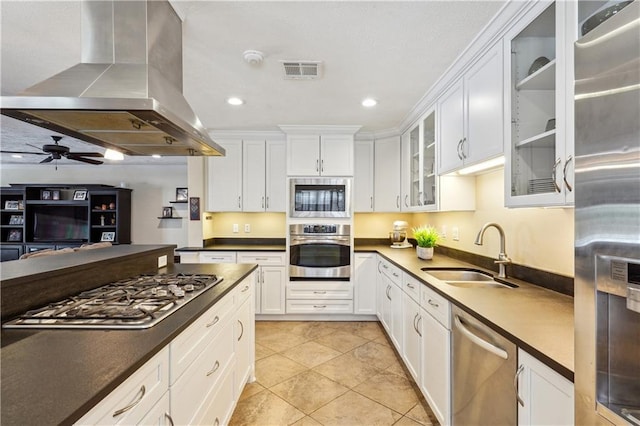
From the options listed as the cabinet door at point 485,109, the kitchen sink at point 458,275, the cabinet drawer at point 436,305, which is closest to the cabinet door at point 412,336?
the cabinet drawer at point 436,305

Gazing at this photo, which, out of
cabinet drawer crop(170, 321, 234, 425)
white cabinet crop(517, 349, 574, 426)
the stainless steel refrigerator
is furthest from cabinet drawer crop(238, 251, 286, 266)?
the stainless steel refrigerator

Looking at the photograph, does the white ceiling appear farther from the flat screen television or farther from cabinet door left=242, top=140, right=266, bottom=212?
the flat screen television

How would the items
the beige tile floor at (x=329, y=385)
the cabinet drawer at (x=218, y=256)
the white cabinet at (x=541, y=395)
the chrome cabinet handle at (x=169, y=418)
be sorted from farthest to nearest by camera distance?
the cabinet drawer at (x=218, y=256) < the beige tile floor at (x=329, y=385) < the chrome cabinet handle at (x=169, y=418) < the white cabinet at (x=541, y=395)

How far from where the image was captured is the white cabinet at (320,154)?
143 inches

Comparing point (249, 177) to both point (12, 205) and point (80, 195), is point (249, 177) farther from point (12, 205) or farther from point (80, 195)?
point (12, 205)

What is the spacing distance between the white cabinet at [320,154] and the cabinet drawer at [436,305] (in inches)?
78.7

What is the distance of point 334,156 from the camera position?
11.9 ft

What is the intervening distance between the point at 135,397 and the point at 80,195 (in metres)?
6.83

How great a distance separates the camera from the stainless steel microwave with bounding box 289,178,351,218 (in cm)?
363

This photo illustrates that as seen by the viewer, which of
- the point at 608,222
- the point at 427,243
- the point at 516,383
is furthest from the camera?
the point at 427,243

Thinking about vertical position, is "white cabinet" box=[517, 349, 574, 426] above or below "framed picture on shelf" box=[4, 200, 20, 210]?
below

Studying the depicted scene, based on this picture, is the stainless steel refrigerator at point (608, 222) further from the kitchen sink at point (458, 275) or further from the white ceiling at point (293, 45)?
the kitchen sink at point (458, 275)

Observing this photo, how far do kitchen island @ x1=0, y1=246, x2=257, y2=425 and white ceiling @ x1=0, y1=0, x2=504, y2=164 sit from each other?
1538 millimetres

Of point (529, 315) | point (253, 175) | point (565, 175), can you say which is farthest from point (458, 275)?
point (253, 175)
